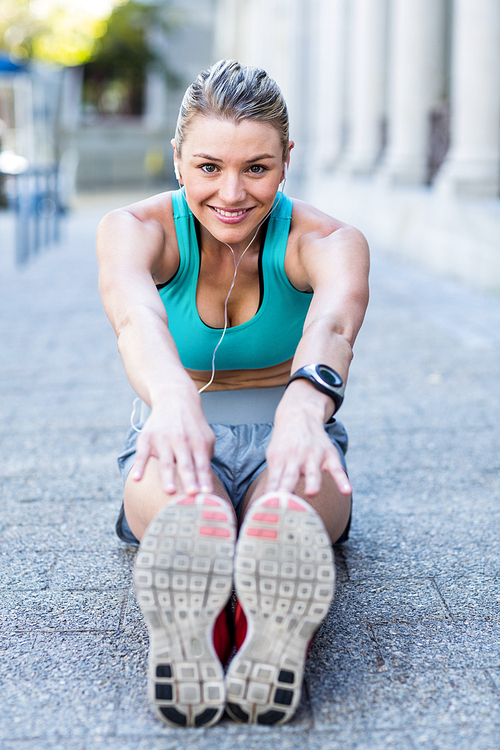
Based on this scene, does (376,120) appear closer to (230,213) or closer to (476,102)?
(476,102)

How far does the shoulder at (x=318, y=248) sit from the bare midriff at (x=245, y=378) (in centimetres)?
34

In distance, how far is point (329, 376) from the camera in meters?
1.92

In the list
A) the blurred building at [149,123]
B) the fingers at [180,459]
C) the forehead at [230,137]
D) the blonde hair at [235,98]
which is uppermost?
the blonde hair at [235,98]

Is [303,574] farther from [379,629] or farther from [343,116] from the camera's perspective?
[343,116]

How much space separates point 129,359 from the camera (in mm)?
1963

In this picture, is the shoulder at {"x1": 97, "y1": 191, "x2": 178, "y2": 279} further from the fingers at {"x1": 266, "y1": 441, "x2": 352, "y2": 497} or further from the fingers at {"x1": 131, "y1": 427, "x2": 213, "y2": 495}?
the fingers at {"x1": 266, "y1": 441, "x2": 352, "y2": 497}

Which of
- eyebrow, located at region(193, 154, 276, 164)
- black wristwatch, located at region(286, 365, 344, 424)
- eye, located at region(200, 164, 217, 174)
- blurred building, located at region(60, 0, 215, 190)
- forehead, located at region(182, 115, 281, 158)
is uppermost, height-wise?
forehead, located at region(182, 115, 281, 158)

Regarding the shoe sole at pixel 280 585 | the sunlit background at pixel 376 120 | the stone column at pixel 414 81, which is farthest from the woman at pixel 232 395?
the stone column at pixel 414 81

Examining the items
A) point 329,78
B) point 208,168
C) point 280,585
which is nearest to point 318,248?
point 208,168

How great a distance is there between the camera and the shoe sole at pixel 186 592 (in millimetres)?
1649

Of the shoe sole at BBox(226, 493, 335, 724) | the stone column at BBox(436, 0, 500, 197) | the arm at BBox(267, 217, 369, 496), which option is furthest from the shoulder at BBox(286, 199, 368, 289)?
the stone column at BBox(436, 0, 500, 197)

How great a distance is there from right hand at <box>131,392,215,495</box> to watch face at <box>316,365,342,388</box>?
0.95ft

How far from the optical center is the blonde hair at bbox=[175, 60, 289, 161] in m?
2.00

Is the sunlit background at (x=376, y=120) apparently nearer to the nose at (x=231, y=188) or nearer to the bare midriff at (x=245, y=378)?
the bare midriff at (x=245, y=378)
